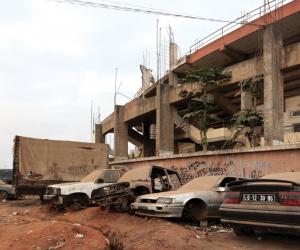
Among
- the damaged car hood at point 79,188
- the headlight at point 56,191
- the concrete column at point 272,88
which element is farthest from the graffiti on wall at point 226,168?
the headlight at point 56,191

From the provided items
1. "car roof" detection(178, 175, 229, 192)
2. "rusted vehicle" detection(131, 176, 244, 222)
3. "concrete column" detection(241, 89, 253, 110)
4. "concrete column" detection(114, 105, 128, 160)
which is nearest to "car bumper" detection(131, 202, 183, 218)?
"rusted vehicle" detection(131, 176, 244, 222)

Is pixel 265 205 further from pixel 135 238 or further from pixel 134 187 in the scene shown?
pixel 134 187

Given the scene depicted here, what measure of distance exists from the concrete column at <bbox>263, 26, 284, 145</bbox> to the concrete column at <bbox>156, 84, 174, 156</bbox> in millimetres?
9668

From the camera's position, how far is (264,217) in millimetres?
7723

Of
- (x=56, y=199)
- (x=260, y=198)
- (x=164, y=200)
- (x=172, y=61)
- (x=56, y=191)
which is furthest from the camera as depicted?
(x=172, y=61)

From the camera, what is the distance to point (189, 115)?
24.6 metres

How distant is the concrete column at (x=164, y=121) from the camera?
29688mm

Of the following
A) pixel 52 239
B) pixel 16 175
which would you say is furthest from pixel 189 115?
pixel 52 239

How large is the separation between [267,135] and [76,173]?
9176mm

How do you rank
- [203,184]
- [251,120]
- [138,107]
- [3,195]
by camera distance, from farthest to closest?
[138,107] → [3,195] → [251,120] → [203,184]

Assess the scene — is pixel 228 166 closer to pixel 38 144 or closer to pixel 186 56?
pixel 38 144

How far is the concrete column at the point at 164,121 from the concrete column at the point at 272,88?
381 inches

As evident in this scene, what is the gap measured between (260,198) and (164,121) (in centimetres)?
2205

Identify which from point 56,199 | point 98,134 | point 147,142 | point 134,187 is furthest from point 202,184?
point 98,134
